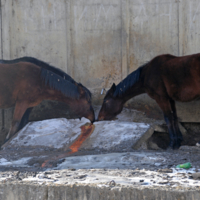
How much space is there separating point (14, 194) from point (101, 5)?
497 cm

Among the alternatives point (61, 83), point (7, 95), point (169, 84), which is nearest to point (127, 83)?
point (169, 84)

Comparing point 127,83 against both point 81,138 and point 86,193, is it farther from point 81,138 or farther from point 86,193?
point 86,193

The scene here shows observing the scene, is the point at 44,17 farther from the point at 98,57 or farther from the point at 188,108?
the point at 188,108

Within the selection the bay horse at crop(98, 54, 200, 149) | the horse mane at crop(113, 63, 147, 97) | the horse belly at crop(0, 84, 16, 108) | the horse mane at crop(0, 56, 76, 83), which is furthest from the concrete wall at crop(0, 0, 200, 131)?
the horse belly at crop(0, 84, 16, 108)

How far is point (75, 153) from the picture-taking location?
Answer: 15.8 feet

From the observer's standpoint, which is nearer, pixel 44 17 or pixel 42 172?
pixel 42 172

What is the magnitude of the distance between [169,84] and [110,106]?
4.67 feet

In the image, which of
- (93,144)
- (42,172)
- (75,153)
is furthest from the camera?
(93,144)

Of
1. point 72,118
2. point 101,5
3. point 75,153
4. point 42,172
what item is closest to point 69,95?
point 72,118

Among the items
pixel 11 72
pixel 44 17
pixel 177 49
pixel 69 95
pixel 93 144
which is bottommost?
pixel 93 144

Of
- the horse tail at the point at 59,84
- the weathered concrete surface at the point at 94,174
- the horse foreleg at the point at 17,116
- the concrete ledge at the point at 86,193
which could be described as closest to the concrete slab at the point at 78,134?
the weathered concrete surface at the point at 94,174

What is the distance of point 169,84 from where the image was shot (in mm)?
5543

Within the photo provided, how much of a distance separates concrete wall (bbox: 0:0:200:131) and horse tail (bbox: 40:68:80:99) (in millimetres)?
730

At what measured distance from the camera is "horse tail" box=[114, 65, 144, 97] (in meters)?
6.07
